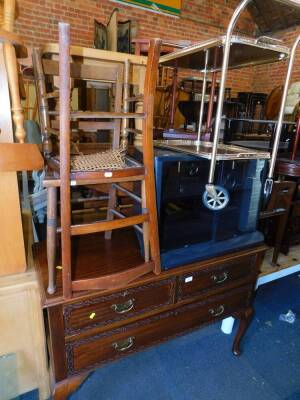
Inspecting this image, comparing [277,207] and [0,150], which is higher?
[0,150]

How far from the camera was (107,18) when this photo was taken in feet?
12.3

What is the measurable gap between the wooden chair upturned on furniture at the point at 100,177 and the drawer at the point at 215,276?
0.18 metres

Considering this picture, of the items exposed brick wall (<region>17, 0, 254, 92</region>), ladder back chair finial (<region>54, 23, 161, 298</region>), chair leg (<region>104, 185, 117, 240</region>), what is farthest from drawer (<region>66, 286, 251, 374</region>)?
exposed brick wall (<region>17, 0, 254, 92</region>)

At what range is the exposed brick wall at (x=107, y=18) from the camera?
340cm

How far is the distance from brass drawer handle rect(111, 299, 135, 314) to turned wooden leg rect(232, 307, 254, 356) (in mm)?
696

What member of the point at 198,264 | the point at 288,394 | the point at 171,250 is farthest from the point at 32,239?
the point at 288,394

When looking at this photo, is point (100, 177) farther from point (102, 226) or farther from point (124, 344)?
point (124, 344)

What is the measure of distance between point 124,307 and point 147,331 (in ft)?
0.59

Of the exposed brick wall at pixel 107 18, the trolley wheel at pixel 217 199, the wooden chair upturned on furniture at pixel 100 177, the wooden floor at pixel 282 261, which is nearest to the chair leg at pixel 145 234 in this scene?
the wooden chair upturned on furniture at pixel 100 177

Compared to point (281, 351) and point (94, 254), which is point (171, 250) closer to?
point (94, 254)

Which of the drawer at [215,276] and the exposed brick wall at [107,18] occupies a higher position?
the exposed brick wall at [107,18]

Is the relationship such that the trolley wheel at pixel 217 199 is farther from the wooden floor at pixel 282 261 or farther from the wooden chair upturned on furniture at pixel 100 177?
the wooden floor at pixel 282 261

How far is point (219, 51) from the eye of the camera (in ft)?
3.52

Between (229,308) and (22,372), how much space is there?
3.16 ft
